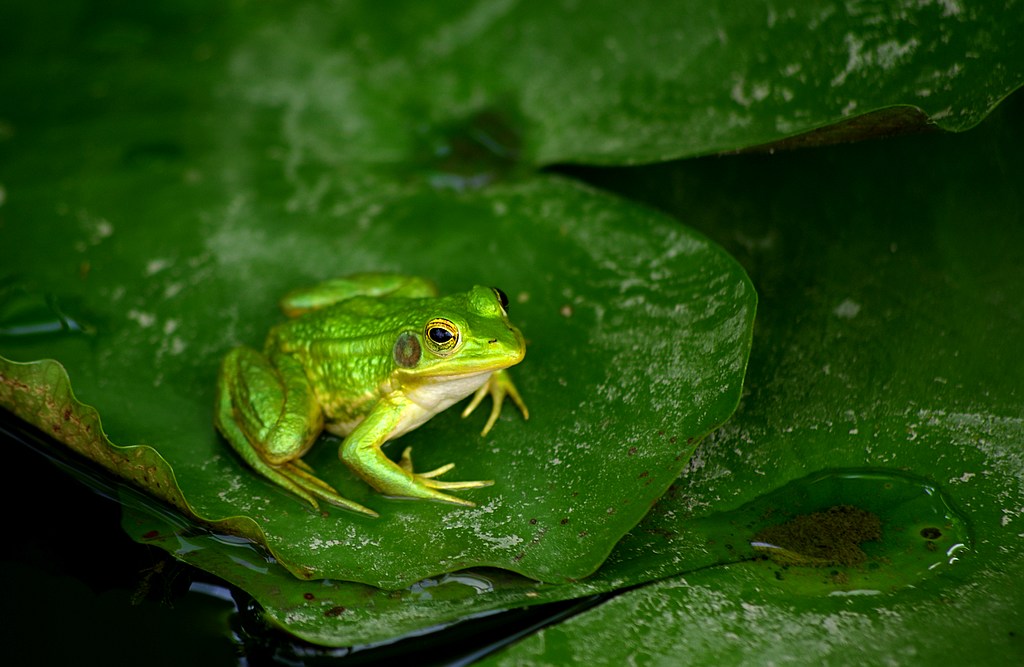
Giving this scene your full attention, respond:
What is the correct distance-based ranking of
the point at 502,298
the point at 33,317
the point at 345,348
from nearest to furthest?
the point at 502,298
the point at 345,348
the point at 33,317

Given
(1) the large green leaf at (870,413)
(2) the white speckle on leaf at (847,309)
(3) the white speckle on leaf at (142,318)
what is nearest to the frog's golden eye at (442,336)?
(1) the large green leaf at (870,413)

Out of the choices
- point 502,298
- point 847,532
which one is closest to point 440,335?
point 502,298

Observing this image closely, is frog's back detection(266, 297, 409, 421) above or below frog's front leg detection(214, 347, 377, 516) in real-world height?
above

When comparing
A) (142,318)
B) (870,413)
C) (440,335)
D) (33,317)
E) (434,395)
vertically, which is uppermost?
(870,413)

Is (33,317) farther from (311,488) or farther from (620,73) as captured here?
(620,73)

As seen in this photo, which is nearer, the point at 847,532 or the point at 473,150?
the point at 847,532

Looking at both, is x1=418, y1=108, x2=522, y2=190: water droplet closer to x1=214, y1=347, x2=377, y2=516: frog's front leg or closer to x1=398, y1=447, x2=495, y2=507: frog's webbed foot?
x1=214, y1=347, x2=377, y2=516: frog's front leg

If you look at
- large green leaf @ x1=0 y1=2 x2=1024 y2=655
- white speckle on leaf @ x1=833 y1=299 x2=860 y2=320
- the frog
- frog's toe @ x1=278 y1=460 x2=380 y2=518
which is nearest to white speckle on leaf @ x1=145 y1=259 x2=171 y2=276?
large green leaf @ x1=0 y1=2 x2=1024 y2=655

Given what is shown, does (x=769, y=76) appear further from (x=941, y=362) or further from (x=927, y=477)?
(x=927, y=477)
